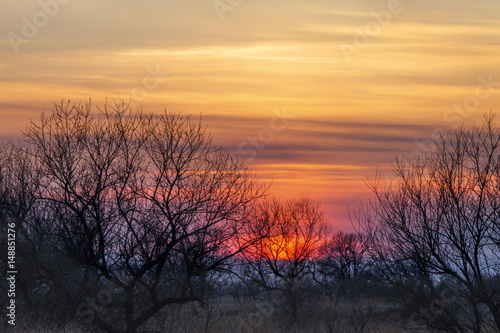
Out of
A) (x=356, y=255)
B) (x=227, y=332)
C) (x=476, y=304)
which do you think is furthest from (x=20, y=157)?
(x=356, y=255)

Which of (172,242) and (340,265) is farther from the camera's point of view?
(340,265)

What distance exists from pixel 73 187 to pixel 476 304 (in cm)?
1101

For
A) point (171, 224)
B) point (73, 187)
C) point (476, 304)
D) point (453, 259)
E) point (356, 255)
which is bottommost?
point (476, 304)

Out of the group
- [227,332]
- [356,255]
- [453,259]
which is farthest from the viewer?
[356,255]

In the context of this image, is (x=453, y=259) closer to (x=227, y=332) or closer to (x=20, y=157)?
(x=227, y=332)

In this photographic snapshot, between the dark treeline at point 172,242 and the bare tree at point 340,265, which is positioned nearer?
the dark treeline at point 172,242

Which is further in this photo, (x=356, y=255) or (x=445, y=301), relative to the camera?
(x=356, y=255)

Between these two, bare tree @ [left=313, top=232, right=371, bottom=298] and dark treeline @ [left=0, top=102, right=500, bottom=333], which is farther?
bare tree @ [left=313, top=232, right=371, bottom=298]

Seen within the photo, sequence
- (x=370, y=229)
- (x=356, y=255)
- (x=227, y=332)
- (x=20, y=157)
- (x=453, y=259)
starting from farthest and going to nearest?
(x=356, y=255) < (x=227, y=332) < (x=20, y=157) < (x=370, y=229) < (x=453, y=259)

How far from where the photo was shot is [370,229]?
18438 millimetres

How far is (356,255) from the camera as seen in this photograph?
2190 inches

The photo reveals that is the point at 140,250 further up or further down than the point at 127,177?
further down

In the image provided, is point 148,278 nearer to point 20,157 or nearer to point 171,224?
point 171,224

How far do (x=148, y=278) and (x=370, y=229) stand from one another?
7.19 m
